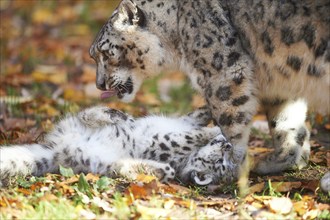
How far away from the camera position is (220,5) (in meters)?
5.35

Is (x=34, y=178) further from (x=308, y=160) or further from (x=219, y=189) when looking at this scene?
(x=308, y=160)

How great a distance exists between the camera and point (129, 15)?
18.7 ft

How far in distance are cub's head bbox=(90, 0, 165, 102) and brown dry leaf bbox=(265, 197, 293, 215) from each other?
1.70 m

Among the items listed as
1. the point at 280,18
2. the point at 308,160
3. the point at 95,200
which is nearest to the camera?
the point at 95,200

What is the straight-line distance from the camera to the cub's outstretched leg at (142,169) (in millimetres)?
5148

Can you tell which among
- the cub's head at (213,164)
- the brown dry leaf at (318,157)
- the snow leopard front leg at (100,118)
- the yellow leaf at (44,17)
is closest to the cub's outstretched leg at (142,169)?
the cub's head at (213,164)

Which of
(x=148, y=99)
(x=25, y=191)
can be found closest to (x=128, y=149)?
(x=25, y=191)

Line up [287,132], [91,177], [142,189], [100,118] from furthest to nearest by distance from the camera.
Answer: [287,132] < [100,118] < [91,177] < [142,189]

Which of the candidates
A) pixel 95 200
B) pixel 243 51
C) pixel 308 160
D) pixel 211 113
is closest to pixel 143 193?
pixel 95 200

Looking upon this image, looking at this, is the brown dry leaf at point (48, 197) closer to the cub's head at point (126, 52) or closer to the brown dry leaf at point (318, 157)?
the cub's head at point (126, 52)

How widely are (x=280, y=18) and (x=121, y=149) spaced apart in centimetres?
153

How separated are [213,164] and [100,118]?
973 mm

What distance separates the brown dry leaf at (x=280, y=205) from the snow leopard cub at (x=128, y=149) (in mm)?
719

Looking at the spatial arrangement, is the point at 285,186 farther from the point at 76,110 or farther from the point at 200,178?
the point at 76,110
